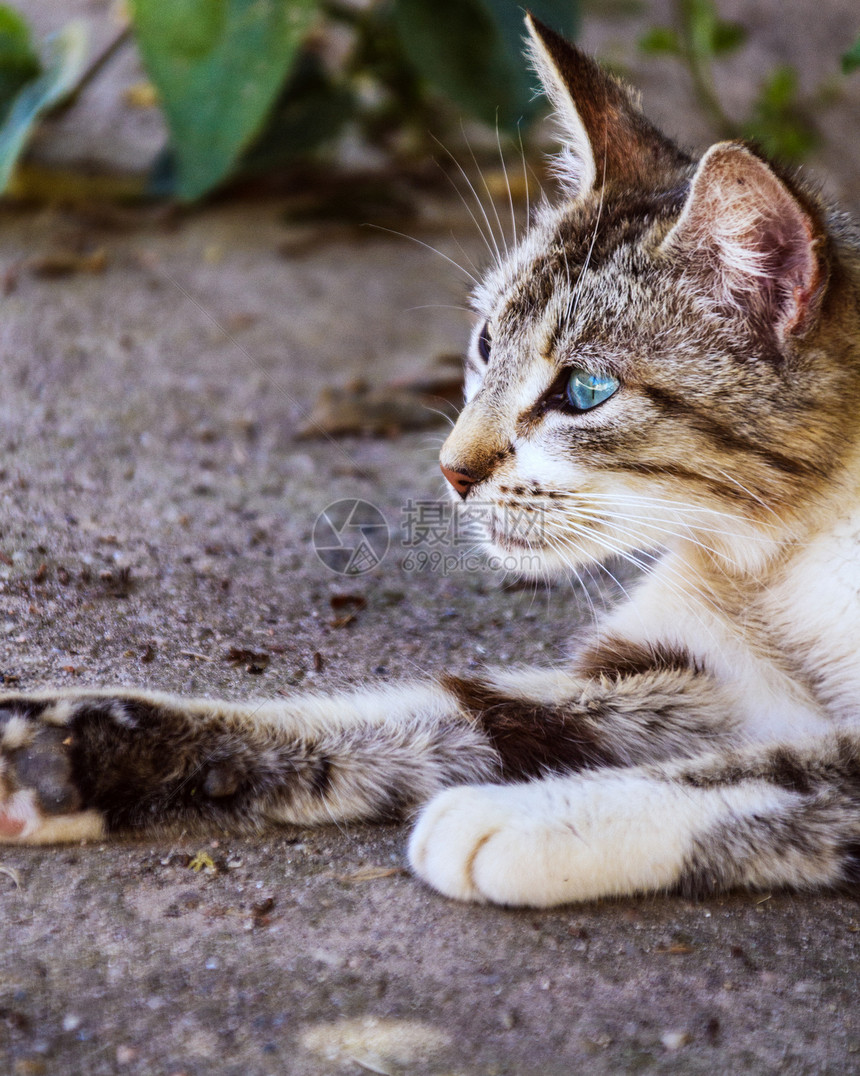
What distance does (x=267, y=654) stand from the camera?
86.4 inches

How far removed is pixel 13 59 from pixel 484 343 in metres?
2.72

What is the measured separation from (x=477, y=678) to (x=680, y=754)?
383 millimetres

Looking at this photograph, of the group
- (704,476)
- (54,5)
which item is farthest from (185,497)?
(54,5)

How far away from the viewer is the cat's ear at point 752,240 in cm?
164

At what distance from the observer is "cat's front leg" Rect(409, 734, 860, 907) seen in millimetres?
1535

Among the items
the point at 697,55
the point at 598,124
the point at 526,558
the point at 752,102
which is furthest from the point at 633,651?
the point at 752,102

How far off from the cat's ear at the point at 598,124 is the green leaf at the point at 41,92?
2039 mm

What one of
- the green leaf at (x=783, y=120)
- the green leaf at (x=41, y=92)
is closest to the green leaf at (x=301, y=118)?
the green leaf at (x=41, y=92)

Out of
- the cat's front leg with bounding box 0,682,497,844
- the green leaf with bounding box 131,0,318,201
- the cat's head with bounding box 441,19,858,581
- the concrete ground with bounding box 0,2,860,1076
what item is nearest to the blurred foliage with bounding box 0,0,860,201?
the green leaf with bounding box 131,0,318,201

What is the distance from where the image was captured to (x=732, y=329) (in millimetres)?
1781

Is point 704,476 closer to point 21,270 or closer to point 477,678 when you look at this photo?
point 477,678

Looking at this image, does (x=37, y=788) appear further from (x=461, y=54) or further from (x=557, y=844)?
(x=461, y=54)

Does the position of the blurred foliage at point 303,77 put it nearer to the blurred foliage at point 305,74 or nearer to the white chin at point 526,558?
the blurred foliage at point 305,74

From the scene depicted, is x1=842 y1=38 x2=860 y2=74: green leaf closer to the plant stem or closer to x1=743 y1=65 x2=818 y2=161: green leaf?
the plant stem
